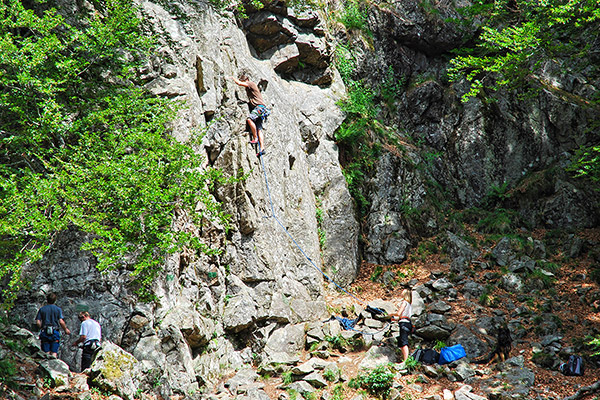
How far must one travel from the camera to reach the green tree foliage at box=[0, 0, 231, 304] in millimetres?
6496

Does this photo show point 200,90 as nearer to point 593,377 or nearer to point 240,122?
point 240,122

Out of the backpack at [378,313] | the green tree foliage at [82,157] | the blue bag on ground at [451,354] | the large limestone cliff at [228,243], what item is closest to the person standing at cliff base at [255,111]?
the large limestone cliff at [228,243]

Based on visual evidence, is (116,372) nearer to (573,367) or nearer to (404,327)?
(404,327)

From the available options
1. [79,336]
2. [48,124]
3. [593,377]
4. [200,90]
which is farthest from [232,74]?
[593,377]

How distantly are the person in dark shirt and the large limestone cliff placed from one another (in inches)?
11.6

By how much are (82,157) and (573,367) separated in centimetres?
1044

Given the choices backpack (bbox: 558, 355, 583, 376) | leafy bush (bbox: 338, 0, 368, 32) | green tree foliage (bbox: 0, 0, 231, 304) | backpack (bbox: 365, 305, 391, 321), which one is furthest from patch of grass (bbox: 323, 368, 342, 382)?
leafy bush (bbox: 338, 0, 368, 32)

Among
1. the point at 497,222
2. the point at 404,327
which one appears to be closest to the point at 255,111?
the point at 404,327

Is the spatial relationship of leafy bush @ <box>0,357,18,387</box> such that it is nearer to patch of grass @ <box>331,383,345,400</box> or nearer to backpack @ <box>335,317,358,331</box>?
patch of grass @ <box>331,383,345,400</box>

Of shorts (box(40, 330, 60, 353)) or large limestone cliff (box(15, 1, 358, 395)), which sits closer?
shorts (box(40, 330, 60, 353))

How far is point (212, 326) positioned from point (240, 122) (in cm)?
535

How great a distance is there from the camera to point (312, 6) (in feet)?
52.5

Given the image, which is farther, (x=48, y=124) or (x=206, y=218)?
(x=206, y=218)

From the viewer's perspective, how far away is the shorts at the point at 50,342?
262 inches
